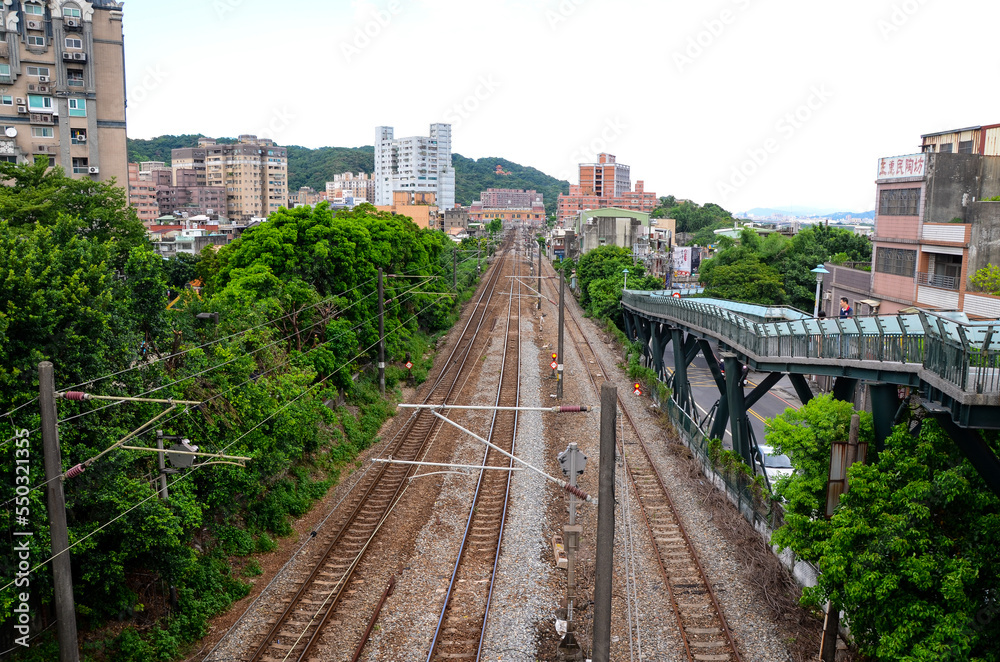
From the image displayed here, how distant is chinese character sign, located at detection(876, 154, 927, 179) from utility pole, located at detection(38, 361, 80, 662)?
32.5 m

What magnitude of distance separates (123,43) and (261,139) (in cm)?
14582

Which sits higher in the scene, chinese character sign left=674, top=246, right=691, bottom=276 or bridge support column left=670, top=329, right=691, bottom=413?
chinese character sign left=674, top=246, right=691, bottom=276

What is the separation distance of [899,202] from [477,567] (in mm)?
26552

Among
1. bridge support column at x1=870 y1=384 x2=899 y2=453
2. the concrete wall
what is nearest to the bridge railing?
bridge support column at x1=870 y1=384 x2=899 y2=453

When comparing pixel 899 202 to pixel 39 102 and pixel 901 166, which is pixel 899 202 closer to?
pixel 901 166

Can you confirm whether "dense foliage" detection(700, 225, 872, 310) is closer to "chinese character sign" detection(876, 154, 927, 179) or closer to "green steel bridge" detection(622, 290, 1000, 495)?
"chinese character sign" detection(876, 154, 927, 179)

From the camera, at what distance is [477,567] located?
16.2 m

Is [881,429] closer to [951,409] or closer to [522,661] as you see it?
[951,409]

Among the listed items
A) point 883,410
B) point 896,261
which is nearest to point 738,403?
point 883,410

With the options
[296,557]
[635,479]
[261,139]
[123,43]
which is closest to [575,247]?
[123,43]

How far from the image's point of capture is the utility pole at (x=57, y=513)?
8.77m

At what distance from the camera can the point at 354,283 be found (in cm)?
2925

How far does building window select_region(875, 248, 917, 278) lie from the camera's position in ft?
102

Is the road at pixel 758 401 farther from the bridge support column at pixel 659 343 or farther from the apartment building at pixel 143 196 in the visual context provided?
the apartment building at pixel 143 196
